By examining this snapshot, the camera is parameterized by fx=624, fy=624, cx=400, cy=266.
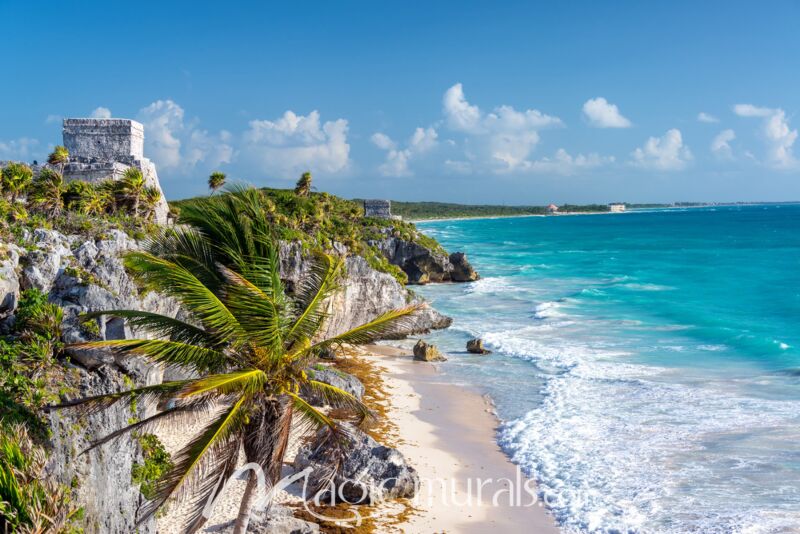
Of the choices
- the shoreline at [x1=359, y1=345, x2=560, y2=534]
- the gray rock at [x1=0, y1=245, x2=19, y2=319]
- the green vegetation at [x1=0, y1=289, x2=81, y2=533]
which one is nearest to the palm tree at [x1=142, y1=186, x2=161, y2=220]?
the shoreline at [x1=359, y1=345, x2=560, y2=534]

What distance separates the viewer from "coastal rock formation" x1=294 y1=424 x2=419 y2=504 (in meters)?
12.5

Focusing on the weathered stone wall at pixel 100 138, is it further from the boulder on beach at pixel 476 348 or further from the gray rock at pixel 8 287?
the gray rock at pixel 8 287

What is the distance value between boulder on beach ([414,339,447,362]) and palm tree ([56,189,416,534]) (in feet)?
52.7

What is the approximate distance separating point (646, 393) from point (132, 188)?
61.1 feet

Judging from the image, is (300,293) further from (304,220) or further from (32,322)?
(304,220)

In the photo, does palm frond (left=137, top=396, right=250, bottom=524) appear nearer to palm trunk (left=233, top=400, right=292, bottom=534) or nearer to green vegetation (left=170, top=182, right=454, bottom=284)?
palm trunk (left=233, top=400, right=292, bottom=534)

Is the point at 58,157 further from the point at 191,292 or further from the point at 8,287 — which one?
the point at 191,292

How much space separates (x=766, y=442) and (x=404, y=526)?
1036cm

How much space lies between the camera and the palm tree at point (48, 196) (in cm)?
1908

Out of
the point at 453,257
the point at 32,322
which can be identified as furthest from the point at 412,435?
the point at 453,257

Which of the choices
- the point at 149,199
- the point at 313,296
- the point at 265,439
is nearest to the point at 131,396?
the point at 265,439

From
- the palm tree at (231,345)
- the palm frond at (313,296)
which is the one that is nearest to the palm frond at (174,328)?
the palm tree at (231,345)

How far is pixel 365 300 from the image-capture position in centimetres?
2938

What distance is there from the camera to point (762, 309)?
36781 mm
